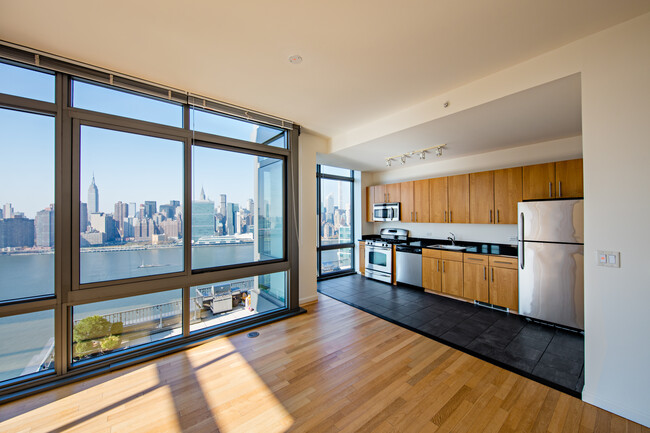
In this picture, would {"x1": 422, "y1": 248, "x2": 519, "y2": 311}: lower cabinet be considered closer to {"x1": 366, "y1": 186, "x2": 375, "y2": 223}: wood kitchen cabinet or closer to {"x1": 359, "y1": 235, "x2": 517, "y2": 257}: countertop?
{"x1": 359, "y1": 235, "x2": 517, "y2": 257}: countertop

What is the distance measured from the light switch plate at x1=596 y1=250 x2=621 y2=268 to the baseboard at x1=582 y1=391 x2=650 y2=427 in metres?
0.99

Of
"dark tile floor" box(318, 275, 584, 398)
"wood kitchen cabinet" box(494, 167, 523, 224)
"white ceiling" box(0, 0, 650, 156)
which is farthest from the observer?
"wood kitchen cabinet" box(494, 167, 523, 224)

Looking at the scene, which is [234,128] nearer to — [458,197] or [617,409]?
[458,197]

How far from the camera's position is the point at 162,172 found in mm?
2771

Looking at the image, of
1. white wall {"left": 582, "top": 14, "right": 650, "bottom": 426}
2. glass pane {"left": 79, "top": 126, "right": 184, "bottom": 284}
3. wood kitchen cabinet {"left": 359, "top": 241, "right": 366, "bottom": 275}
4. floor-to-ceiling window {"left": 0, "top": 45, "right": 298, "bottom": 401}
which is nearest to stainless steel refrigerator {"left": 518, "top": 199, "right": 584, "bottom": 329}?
white wall {"left": 582, "top": 14, "right": 650, "bottom": 426}

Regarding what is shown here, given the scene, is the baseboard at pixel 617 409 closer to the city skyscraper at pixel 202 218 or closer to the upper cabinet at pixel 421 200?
the upper cabinet at pixel 421 200

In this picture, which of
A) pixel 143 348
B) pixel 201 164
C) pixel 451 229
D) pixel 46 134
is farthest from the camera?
pixel 451 229

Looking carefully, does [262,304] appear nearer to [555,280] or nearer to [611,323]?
[611,323]

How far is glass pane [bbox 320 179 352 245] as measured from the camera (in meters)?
5.59

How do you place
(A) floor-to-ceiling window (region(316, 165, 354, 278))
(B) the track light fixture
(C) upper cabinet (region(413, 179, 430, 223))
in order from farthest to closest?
(A) floor-to-ceiling window (region(316, 165, 354, 278)) → (C) upper cabinet (region(413, 179, 430, 223)) → (B) the track light fixture

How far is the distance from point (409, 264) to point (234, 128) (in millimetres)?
3881

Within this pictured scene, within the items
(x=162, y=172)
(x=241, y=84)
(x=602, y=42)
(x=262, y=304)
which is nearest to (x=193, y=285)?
(x=262, y=304)

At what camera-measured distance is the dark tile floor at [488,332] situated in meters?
2.29

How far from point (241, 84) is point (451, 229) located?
14.6ft
